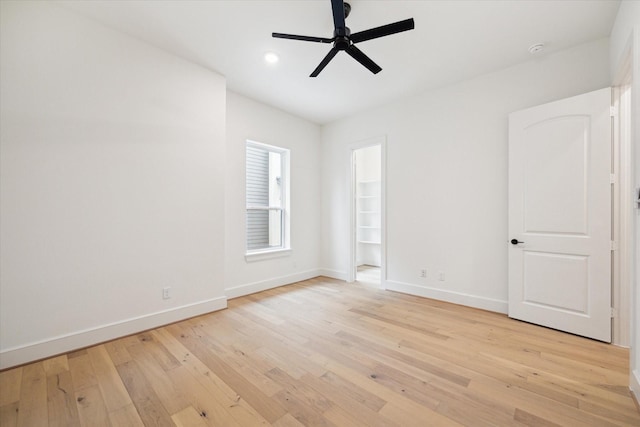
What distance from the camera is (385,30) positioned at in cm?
200

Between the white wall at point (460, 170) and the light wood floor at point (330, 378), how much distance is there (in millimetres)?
790

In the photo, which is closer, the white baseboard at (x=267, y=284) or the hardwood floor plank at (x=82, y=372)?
the hardwood floor plank at (x=82, y=372)

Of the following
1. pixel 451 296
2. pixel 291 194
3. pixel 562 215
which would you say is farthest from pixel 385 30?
pixel 451 296

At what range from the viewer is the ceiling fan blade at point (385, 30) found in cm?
191

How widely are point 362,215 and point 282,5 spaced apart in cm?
477

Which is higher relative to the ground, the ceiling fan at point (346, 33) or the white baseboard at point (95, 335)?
the ceiling fan at point (346, 33)

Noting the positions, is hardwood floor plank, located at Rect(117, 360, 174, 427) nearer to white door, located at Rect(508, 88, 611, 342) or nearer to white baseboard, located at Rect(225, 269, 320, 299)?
white baseboard, located at Rect(225, 269, 320, 299)

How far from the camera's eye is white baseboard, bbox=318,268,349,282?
15.7 feet

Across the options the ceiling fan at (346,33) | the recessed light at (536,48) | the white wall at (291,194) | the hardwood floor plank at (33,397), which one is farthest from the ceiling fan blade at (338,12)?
the hardwood floor plank at (33,397)

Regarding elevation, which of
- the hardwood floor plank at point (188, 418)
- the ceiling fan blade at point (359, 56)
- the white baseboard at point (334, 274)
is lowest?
the hardwood floor plank at point (188, 418)

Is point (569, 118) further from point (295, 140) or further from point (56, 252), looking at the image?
point (56, 252)

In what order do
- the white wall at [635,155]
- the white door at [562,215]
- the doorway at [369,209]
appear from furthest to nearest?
the doorway at [369,209]
the white door at [562,215]
the white wall at [635,155]

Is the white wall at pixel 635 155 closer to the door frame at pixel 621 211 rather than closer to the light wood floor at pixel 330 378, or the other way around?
the light wood floor at pixel 330 378

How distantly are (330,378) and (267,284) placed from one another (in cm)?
246
